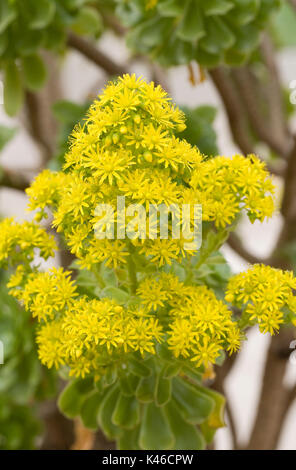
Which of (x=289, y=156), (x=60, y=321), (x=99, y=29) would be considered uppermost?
(x=99, y=29)

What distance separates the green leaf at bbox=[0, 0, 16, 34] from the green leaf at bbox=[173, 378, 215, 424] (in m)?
0.45

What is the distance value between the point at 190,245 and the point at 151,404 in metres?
0.16

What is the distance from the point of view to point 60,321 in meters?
0.34

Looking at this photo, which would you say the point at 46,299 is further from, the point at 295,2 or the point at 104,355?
the point at 295,2

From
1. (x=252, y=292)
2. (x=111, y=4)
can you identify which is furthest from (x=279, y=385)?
(x=111, y=4)

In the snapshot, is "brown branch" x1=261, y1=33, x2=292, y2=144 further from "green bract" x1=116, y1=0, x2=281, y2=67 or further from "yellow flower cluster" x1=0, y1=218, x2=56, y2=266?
"yellow flower cluster" x1=0, y1=218, x2=56, y2=266

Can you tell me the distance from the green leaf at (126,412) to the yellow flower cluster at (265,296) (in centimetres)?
12

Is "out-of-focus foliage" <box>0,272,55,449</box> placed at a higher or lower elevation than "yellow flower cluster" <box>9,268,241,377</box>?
lower

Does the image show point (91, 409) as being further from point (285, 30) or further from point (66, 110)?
point (285, 30)

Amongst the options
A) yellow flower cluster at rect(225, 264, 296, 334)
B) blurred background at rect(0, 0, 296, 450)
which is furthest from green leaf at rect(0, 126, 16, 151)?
yellow flower cluster at rect(225, 264, 296, 334)

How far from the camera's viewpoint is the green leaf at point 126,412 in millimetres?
395

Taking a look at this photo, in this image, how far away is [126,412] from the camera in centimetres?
40

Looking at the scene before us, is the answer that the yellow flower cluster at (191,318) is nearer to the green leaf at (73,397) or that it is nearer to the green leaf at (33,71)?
the green leaf at (73,397)

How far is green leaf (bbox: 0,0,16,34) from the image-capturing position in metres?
0.60
